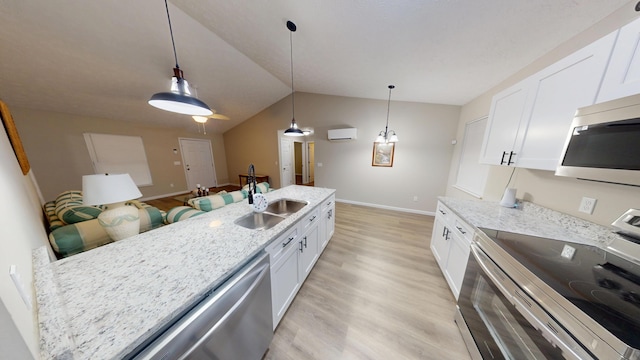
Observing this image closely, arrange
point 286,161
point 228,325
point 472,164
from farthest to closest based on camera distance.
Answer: point 286,161 < point 472,164 < point 228,325

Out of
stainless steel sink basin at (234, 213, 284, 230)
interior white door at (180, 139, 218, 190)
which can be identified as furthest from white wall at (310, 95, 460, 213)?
interior white door at (180, 139, 218, 190)

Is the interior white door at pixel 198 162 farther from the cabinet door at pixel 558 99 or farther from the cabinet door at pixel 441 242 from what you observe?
the cabinet door at pixel 558 99

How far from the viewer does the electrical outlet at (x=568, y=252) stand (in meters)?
0.97

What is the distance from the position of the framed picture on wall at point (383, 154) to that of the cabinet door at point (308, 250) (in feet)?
8.17

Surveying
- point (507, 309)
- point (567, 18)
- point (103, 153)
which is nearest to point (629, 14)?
point (567, 18)

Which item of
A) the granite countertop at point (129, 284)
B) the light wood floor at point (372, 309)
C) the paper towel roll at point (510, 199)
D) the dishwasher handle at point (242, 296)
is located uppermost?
the paper towel roll at point (510, 199)

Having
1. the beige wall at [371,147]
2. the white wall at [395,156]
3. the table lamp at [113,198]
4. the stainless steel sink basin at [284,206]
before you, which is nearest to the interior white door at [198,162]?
the beige wall at [371,147]

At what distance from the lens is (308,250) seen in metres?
1.86

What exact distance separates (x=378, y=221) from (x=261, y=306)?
2.68 metres

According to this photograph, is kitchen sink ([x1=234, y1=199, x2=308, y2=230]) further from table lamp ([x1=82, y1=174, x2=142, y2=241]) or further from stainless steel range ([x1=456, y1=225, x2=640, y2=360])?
stainless steel range ([x1=456, y1=225, x2=640, y2=360])

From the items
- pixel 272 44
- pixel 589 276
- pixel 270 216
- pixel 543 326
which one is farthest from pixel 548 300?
pixel 272 44

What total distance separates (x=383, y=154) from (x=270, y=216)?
2.99m

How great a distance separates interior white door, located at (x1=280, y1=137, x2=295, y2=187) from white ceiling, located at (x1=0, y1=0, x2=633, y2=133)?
1978 millimetres

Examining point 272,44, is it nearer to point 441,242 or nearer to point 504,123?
point 504,123
